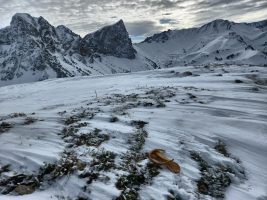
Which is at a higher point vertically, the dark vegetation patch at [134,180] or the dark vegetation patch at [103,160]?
the dark vegetation patch at [103,160]

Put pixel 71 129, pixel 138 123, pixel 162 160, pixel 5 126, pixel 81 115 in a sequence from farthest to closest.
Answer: pixel 81 115 < pixel 138 123 < pixel 5 126 < pixel 71 129 < pixel 162 160

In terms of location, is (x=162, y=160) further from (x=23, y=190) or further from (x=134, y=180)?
(x=23, y=190)

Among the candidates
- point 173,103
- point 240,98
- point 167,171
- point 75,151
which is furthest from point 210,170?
point 240,98

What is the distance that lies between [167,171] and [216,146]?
10.9 ft

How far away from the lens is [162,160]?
43.4ft

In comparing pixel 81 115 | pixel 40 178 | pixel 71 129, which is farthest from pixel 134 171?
pixel 81 115

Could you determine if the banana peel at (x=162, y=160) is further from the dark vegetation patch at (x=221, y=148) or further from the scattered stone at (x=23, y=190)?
the scattered stone at (x=23, y=190)

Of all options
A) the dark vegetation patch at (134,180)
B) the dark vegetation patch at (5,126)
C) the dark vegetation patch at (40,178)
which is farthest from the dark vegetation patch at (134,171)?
the dark vegetation patch at (5,126)

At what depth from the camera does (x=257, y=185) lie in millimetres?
12938

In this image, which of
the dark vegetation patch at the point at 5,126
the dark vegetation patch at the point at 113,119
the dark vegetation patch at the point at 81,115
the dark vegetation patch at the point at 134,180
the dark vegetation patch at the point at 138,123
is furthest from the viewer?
the dark vegetation patch at the point at 113,119

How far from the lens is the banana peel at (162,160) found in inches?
509

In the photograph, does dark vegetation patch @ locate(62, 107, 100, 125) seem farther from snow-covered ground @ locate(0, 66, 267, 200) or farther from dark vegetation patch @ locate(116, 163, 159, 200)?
dark vegetation patch @ locate(116, 163, 159, 200)

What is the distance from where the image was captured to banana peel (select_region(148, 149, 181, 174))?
42.4 ft

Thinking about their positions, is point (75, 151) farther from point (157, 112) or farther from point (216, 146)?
point (157, 112)
